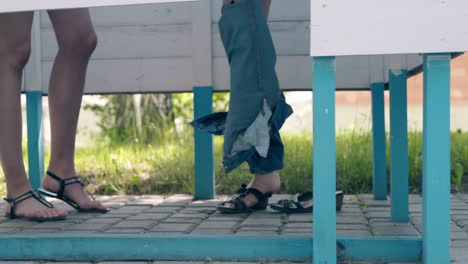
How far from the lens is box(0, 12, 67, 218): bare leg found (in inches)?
113

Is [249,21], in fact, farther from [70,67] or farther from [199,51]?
[199,51]

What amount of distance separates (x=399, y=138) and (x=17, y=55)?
148cm

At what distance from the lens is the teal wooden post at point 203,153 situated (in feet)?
12.4

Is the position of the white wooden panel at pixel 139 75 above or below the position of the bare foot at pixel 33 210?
above

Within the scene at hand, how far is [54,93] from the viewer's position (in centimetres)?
313

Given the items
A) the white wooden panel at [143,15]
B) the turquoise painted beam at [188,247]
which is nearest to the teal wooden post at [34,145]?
the white wooden panel at [143,15]

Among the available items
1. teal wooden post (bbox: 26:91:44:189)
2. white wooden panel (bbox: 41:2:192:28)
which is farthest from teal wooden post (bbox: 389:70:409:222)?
teal wooden post (bbox: 26:91:44:189)

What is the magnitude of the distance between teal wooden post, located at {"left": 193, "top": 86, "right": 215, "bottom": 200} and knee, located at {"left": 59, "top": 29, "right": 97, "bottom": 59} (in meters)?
0.81

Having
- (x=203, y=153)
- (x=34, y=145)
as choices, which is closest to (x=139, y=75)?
(x=203, y=153)

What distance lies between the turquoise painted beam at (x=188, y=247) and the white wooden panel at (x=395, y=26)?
582 mm

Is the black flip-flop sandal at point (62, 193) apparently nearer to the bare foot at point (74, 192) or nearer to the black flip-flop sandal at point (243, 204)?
the bare foot at point (74, 192)

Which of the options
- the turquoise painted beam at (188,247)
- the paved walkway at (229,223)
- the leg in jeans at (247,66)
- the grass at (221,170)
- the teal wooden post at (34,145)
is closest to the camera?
the turquoise painted beam at (188,247)

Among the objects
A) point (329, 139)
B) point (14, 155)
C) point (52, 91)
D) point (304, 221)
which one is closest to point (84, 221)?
point (14, 155)

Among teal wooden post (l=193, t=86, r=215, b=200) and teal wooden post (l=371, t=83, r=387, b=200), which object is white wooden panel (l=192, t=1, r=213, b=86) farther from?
teal wooden post (l=371, t=83, r=387, b=200)
